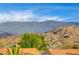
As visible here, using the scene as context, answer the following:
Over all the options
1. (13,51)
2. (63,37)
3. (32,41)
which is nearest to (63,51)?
(63,37)

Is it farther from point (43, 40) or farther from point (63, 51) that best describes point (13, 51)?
point (63, 51)

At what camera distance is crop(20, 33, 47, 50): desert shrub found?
1.13 meters

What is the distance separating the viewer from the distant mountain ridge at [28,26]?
1143 millimetres


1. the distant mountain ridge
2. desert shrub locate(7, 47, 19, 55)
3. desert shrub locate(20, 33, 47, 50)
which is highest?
the distant mountain ridge

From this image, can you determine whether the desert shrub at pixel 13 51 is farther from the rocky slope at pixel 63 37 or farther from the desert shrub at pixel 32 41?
the rocky slope at pixel 63 37

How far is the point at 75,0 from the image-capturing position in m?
1.16

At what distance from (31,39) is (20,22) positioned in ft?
0.48

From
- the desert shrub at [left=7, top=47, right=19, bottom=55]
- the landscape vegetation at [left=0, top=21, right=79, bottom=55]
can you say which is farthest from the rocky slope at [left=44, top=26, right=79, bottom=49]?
the desert shrub at [left=7, top=47, right=19, bottom=55]

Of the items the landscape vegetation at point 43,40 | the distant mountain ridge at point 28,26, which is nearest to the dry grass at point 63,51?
the landscape vegetation at point 43,40

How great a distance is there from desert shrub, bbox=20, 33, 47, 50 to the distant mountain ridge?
0.13 ft

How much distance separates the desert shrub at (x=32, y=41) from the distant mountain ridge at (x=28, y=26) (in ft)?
0.13

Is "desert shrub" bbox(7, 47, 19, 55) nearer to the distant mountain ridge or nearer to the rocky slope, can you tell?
the distant mountain ridge

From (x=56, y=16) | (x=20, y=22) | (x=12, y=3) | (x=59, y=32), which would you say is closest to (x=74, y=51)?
(x=59, y=32)
